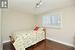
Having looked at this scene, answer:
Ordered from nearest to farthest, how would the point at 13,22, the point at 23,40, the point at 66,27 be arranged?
the point at 23,40, the point at 66,27, the point at 13,22

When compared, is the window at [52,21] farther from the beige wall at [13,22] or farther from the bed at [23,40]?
the bed at [23,40]

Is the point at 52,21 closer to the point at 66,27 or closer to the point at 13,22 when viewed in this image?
the point at 66,27

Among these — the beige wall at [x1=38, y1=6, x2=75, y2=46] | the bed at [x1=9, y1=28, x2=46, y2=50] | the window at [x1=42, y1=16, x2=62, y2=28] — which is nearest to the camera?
the bed at [x1=9, y1=28, x2=46, y2=50]

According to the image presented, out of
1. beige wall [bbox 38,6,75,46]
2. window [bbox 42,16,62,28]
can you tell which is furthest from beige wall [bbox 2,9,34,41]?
beige wall [bbox 38,6,75,46]

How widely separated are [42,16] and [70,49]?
2339 mm

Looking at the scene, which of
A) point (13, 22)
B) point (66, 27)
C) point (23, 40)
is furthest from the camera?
point (13, 22)

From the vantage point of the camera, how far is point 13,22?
4195mm

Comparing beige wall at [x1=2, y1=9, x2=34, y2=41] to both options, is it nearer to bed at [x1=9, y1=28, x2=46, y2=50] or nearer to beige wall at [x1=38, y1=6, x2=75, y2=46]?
bed at [x1=9, y1=28, x2=46, y2=50]

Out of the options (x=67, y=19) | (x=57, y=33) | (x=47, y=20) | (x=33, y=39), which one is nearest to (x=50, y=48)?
(x=33, y=39)

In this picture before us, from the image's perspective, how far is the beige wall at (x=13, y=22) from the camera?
12.8 ft

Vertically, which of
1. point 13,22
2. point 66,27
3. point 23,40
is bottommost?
point 23,40

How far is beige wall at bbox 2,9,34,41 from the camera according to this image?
12.8 feet

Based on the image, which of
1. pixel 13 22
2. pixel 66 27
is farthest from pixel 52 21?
pixel 13 22

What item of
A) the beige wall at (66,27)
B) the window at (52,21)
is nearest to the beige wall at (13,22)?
the window at (52,21)
